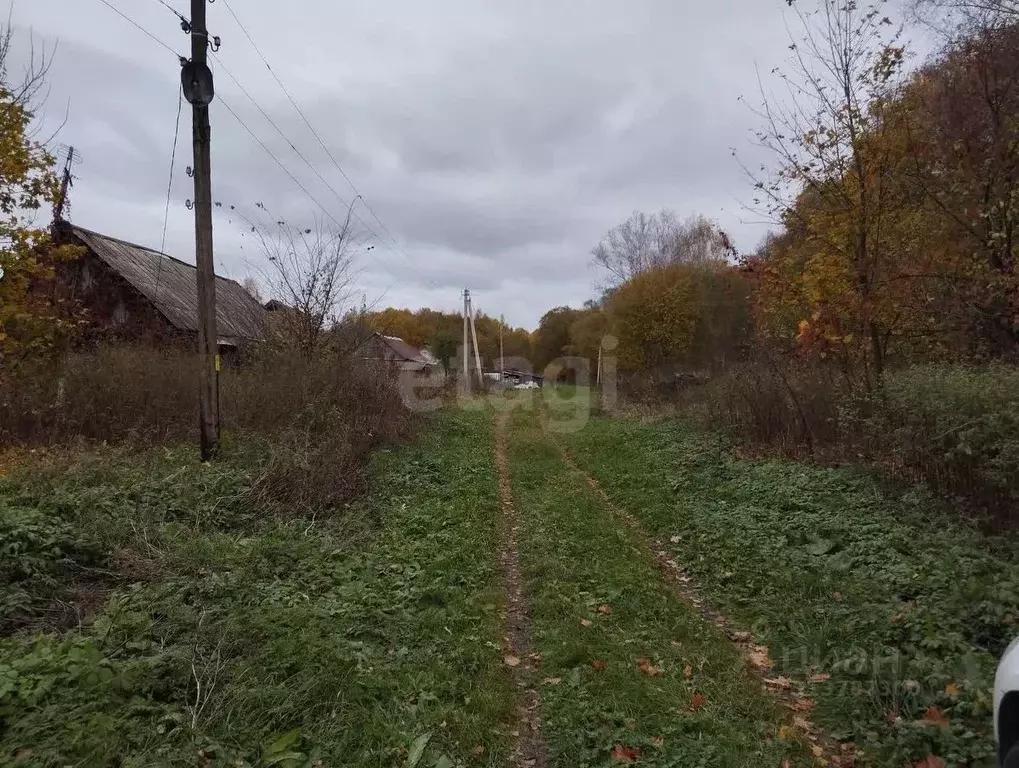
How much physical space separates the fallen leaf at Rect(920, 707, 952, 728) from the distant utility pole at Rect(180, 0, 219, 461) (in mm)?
8541

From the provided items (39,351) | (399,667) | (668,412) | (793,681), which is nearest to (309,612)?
(399,667)

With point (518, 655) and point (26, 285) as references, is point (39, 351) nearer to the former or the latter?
point (26, 285)

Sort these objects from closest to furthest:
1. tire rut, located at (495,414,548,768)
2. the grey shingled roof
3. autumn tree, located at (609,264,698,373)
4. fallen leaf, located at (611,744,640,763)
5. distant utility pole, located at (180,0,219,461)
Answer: fallen leaf, located at (611,744,640,763) → tire rut, located at (495,414,548,768) → distant utility pole, located at (180,0,219,461) → the grey shingled roof → autumn tree, located at (609,264,698,373)

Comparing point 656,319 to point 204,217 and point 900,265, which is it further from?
point 204,217

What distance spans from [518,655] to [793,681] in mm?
1940

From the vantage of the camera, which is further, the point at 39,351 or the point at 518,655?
the point at 39,351

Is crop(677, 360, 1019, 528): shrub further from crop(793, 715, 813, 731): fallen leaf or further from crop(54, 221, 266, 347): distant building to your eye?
crop(54, 221, 266, 347): distant building

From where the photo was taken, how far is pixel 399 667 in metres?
4.27

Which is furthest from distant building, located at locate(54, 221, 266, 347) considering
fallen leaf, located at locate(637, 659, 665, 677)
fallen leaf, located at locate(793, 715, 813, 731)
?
fallen leaf, located at locate(793, 715, 813, 731)

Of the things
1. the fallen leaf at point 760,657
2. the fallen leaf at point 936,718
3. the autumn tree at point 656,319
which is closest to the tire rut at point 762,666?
the fallen leaf at point 760,657

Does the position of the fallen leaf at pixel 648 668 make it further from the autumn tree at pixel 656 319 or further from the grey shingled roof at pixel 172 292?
the autumn tree at pixel 656 319

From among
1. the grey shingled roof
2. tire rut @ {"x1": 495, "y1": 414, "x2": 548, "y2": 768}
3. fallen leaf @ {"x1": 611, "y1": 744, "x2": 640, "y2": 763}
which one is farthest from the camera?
the grey shingled roof

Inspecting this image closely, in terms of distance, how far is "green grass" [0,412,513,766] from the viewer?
3.32 meters

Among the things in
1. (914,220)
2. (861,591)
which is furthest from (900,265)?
(861,591)
